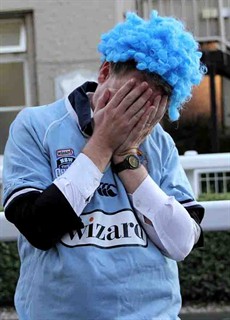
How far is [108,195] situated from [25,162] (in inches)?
9.0

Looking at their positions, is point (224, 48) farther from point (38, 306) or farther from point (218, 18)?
point (38, 306)

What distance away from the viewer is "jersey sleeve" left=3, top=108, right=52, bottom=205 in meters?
1.75

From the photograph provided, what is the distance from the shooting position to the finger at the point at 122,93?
1705mm

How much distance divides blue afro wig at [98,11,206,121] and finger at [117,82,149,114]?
5 cm

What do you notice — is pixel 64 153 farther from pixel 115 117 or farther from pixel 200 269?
pixel 200 269

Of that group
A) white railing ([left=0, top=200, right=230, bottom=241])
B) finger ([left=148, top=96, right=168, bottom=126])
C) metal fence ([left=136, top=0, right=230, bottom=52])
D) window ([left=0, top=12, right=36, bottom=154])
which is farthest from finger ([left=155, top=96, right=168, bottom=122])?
metal fence ([left=136, top=0, right=230, bottom=52])

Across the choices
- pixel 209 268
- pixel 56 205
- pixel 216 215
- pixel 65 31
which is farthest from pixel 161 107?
pixel 65 31

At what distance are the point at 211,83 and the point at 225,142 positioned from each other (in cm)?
86

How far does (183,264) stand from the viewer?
17.5ft

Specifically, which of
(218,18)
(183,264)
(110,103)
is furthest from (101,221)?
(218,18)

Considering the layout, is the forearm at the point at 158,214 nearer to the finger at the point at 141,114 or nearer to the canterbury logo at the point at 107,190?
the canterbury logo at the point at 107,190

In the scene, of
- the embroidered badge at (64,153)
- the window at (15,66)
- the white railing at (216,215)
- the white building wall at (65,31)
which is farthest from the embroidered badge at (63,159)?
the window at (15,66)

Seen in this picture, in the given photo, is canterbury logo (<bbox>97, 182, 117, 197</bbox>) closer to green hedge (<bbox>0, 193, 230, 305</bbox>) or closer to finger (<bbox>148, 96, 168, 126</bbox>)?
finger (<bbox>148, 96, 168, 126</bbox>)

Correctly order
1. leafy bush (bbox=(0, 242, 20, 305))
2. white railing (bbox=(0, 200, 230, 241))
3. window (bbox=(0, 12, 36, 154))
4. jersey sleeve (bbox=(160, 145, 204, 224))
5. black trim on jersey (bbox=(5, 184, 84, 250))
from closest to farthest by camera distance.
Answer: black trim on jersey (bbox=(5, 184, 84, 250)) → jersey sleeve (bbox=(160, 145, 204, 224)) → white railing (bbox=(0, 200, 230, 241)) → leafy bush (bbox=(0, 242, 20, 305)) → window (bbox=(0, 12, 36, 154))
